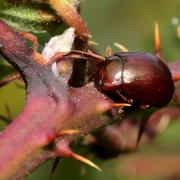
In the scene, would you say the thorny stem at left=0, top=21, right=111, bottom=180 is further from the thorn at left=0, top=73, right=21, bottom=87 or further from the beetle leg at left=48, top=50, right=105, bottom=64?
the thorn at left=0, top=73, right=21, bottom=87

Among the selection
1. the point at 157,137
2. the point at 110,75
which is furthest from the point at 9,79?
the point at 157,137

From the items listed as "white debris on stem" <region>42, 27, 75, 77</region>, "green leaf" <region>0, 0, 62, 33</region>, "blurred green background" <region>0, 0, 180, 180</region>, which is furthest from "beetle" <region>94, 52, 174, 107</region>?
"blurred green background" <region>0, 0, 180, 180</region>

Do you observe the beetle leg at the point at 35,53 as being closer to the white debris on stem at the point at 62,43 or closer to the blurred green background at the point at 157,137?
the white debris on stem at the point at 62,43

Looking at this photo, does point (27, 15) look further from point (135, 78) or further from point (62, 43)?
point (135, 78)

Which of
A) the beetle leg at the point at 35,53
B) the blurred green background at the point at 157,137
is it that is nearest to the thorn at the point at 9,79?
the beetle leg at the point at 35,53

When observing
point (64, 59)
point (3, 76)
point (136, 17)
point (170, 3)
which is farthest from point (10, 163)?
point (136, 17)

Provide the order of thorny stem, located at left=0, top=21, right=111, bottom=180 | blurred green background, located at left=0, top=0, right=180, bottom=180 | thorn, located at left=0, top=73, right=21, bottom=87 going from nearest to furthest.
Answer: thorny stem, located at left=0, top=21, right=111, bottom=180, thorn, located at left=0, top=73, right=21, bottom=87, blurred green background, located at left=0, top=0, right=180, bottom=180

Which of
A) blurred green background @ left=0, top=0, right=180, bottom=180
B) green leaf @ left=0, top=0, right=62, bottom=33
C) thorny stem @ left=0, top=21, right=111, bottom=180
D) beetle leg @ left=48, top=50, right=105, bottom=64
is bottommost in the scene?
blurred green background @ left=0, top=0, right=180, bottom=180
